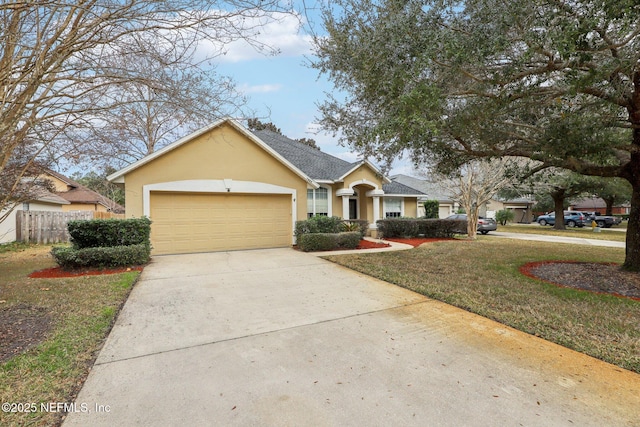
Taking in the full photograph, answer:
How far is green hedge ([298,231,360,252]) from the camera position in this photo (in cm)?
1152

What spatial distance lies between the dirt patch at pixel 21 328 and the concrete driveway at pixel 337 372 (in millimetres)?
915

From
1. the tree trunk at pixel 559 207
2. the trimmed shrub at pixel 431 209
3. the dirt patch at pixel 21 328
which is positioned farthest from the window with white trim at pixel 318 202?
the tree trunk at pixel 559 207

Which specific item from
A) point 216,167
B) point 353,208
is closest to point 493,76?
point 216,167

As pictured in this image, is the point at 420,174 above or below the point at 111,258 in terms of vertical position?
above

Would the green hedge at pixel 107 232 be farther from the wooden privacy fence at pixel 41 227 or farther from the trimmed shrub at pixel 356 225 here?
the wooden privacy fence at pixel 41 227

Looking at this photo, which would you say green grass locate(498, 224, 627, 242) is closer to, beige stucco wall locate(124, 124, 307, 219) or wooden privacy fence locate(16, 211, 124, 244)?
beige stucco wall locate(124, 124, 307, 219)

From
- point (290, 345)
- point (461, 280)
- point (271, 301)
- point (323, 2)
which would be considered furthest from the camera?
point (461, 280)

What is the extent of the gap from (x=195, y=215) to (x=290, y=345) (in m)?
8.66

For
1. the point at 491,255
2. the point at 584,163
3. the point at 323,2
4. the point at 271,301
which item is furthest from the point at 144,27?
the point at 491,255

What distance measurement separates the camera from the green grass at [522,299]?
3.98 meters

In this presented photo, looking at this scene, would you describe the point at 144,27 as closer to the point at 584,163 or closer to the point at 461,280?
the point at 461,280

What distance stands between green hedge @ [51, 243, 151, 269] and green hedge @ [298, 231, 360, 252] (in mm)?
5235

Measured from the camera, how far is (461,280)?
7207 millimetres

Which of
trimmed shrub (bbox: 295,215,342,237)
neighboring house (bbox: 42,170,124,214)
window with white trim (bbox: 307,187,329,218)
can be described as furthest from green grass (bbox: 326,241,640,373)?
neighboring house (bbox: 42,170,124,214)
